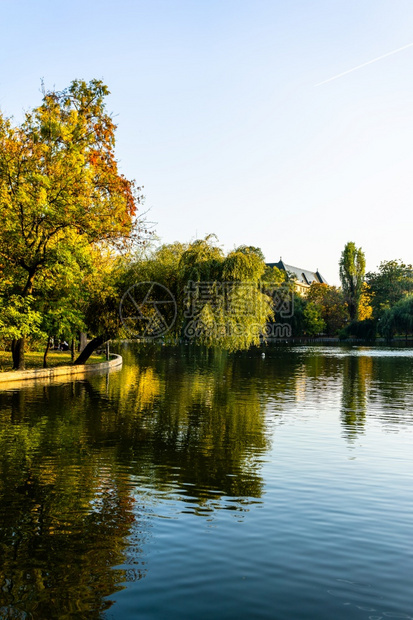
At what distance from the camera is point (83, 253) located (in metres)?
27.1

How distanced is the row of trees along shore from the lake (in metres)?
10.8

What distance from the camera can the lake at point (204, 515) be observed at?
562 cm

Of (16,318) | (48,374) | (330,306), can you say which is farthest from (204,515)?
(330,306)

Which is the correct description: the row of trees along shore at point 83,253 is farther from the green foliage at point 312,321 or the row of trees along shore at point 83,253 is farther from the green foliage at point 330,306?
the green foliage at point 330,306

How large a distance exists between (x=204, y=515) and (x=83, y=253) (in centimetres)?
2047

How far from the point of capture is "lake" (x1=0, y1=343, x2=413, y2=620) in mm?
5625

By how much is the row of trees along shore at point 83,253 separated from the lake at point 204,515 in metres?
10.8

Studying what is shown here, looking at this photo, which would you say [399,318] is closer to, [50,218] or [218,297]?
[218,297]

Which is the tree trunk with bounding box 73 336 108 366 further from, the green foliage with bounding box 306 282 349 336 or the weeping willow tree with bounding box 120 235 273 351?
the green foliage with bounding box 306 282 349 336

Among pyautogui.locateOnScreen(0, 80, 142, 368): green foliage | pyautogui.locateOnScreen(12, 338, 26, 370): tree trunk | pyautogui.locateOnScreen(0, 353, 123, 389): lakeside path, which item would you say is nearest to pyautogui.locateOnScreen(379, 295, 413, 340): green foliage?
pyautogui.locateOnScreen(0, 353, 123, 389): lakeside path

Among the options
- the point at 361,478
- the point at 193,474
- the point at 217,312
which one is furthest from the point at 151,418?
the point at 217,312

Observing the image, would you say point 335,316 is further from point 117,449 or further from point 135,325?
point 117,449

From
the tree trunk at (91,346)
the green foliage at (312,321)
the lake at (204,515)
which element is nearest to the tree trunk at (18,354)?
the tree trunk at (91,346)

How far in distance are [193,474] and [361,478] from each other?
2.91 meters
